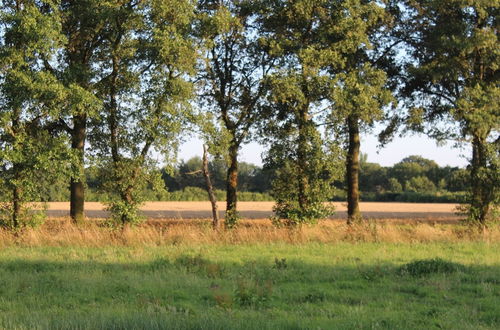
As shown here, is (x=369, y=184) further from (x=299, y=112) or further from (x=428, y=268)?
(x=428, y=268)

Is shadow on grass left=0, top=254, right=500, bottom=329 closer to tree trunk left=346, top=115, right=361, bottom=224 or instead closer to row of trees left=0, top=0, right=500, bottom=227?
row of trees left=0, top=0, right=500, bottom=227

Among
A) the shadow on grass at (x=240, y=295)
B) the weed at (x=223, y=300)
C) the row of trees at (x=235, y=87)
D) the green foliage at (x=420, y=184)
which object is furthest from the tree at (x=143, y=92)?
the green foliage at (x=420, y=184)

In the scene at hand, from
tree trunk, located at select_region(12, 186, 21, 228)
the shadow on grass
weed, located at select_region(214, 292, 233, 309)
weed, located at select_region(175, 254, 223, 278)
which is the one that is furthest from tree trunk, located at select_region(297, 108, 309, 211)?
weed, located at select_region(214, 292, 233, 309)

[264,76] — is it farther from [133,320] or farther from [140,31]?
[133,320]

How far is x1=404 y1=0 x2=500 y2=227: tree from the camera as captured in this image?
21.3m

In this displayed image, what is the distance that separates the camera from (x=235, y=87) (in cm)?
2455

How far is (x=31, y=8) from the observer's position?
59.4ft

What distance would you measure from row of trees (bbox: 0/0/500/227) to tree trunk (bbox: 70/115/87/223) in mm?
68

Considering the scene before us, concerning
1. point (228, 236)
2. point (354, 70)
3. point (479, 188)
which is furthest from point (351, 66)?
point (228, 236)

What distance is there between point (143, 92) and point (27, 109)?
411 centimetres

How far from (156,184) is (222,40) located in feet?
23.7

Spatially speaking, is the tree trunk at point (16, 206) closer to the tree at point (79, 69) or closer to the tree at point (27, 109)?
the tree at point (27, 109)

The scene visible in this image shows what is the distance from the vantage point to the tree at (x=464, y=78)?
21.3 m

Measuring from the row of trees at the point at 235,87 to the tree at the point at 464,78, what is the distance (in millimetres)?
66
